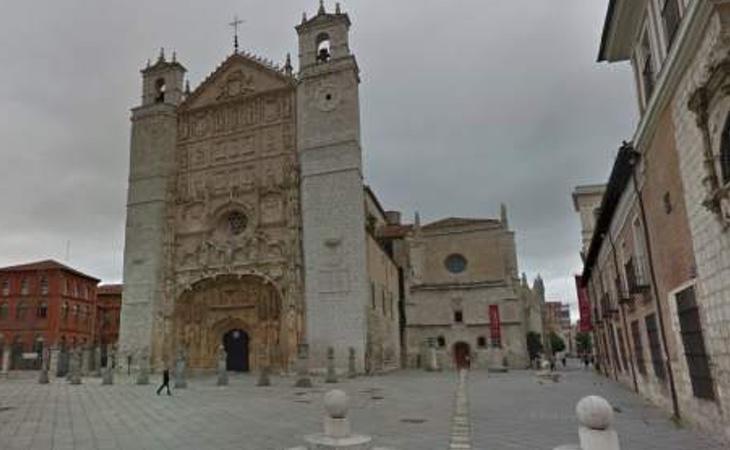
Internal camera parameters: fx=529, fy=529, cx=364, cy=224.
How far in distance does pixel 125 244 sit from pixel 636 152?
101 feet

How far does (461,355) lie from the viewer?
132 feet

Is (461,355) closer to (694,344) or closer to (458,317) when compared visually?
(458,317)

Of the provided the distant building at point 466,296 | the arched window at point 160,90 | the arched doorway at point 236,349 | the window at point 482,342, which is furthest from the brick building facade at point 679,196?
the arched window at point 160,90

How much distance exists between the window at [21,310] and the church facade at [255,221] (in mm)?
24513

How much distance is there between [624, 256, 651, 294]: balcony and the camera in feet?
38.8

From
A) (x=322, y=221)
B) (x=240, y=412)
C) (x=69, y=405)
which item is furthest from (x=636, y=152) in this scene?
(x=322, y=221)

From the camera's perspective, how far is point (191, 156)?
3409 cm

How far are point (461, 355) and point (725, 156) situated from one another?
3542cm

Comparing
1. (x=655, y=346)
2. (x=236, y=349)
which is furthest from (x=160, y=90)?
(x=655, y=346)

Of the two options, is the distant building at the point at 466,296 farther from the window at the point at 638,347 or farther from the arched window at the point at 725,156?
the arched window at the point at 725,156

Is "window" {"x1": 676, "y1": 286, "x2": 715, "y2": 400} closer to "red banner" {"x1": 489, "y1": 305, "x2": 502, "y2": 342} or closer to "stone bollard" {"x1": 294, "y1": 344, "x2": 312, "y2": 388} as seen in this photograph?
"stone bollard" {"x1": 294, "y1": 344, "x2": 312, "y2": 388}

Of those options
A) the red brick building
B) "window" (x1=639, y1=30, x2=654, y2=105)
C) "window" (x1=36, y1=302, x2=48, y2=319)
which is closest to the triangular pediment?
"window" (x1=639, y1=30, x2=654, y2=105)

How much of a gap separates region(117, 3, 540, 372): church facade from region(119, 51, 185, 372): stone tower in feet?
0.27

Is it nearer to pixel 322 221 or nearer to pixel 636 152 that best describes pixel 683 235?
pixel 636 152
